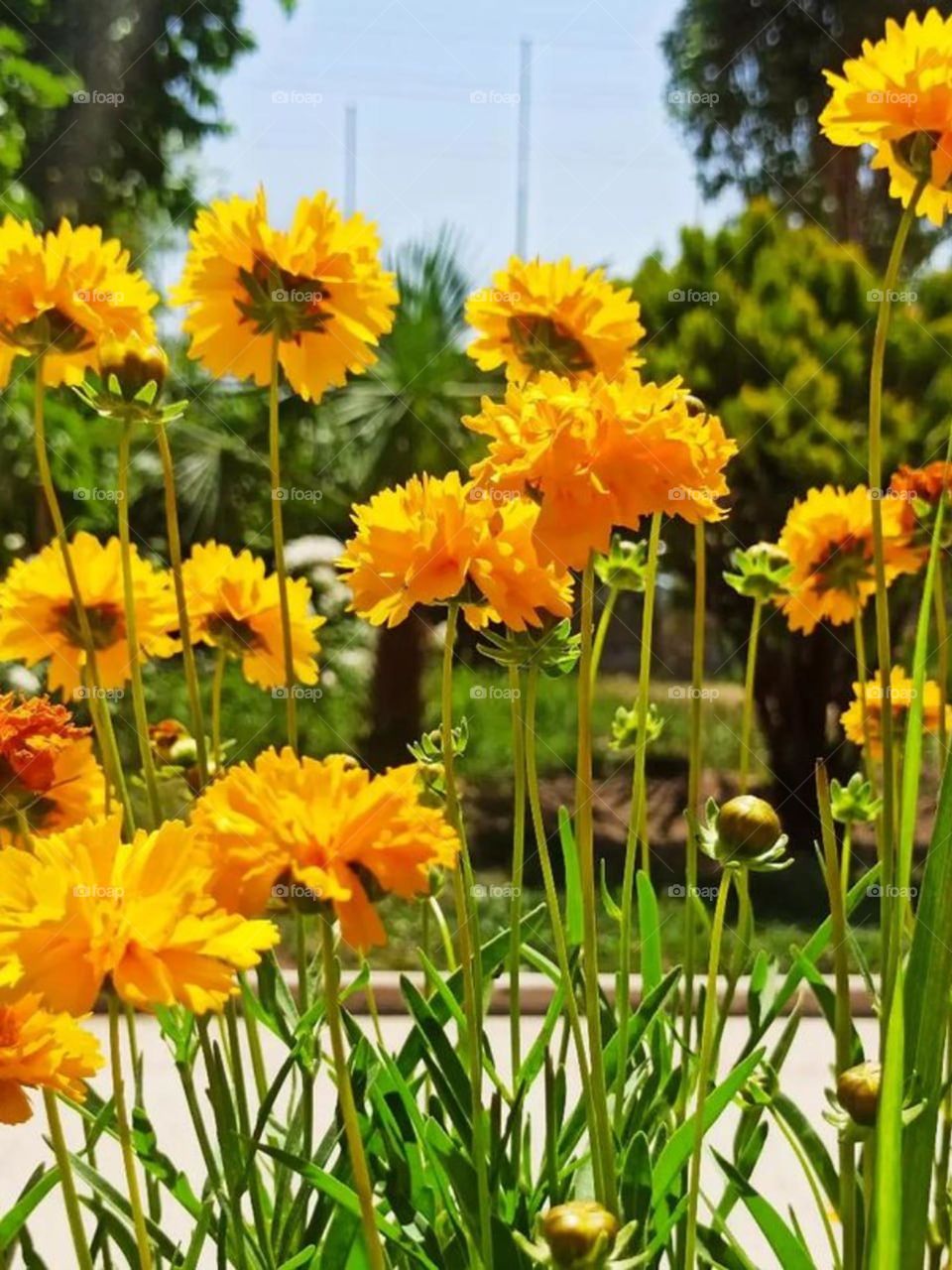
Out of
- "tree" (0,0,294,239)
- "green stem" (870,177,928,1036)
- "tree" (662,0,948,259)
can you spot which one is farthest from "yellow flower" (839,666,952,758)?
"tree" (662,0,948,259)

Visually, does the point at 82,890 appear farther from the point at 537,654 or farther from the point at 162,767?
the point at 162,767

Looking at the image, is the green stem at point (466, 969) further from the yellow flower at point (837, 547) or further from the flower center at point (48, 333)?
the yellow flower at point (837, 547)

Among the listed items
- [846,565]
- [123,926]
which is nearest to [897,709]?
[846,565]

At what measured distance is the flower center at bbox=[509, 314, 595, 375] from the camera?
0.65 meters

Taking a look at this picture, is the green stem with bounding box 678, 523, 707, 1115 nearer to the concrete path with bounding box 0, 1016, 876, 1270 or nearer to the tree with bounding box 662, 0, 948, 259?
the concrete path with bounding box 0, 1016, 876, 1270

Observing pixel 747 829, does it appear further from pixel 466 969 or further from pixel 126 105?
pixel 126 105

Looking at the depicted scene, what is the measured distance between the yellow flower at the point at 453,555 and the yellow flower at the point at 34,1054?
160mm

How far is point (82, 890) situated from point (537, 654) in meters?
0.18

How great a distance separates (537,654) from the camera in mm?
488

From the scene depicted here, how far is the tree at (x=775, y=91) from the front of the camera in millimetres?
4656

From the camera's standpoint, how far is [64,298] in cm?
58

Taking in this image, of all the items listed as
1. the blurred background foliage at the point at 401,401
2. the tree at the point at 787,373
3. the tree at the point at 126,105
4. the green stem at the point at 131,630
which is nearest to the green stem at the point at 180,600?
the green stem at the point at 131,630

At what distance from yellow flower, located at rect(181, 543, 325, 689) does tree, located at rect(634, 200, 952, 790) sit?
218 centimetres

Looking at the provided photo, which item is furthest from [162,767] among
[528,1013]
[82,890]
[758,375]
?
[758,375]
